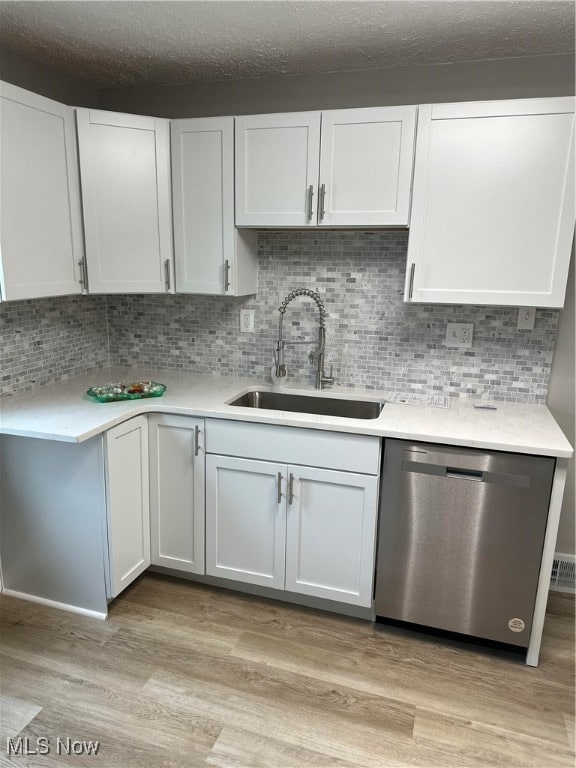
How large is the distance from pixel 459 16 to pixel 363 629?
2406 mm

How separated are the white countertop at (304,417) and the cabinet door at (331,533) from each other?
0.78ft

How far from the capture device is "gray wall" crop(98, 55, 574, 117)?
218cm

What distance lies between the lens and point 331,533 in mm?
2150

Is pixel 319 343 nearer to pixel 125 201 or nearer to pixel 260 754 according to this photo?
pixel 125 201

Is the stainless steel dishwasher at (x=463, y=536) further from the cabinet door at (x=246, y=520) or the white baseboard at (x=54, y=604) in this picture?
the white baseboard at (x=54, y=604)

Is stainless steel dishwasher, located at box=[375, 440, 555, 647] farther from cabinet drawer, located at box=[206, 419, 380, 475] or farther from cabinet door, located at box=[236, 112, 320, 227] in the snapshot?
cabinet door, located at box=[236, 112, 320, 227]

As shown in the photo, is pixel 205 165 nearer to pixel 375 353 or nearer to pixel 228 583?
pixel 375 353

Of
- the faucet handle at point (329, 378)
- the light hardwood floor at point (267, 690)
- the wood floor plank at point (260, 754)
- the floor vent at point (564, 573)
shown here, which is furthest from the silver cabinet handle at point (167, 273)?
the floor vent at point (564, 573)

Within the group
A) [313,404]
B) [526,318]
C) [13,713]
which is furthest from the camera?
[313,404]

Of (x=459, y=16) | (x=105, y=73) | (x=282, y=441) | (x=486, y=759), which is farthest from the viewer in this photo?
(x=105, y=73)

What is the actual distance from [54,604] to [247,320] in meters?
1.61

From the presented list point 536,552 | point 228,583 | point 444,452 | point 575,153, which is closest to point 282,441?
point 444,452

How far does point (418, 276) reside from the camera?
2.13 meters

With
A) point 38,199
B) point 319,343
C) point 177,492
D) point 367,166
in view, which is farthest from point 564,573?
point 38,199
